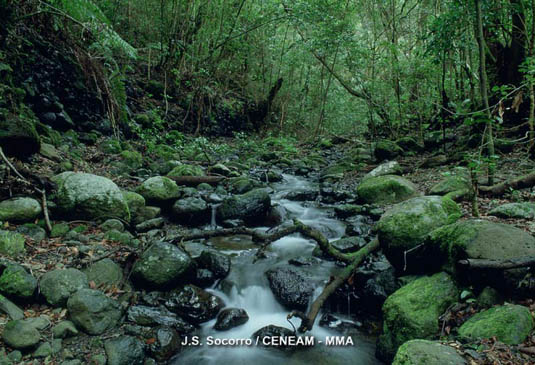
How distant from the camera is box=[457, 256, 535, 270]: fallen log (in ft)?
9.68

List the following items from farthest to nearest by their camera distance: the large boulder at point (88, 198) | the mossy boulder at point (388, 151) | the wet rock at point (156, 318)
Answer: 1. the mossy boulder at point (388, 151)
2. the large boulder at point (88, 198)
3. the wet rock at point (156, 318)

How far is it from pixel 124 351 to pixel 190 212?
3.85m

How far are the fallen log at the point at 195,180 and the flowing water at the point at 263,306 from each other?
8.90ft

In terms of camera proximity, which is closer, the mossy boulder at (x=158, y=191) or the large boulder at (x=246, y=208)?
the mossy boulder at (x=158, y=191)

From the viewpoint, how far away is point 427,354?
8.16ft

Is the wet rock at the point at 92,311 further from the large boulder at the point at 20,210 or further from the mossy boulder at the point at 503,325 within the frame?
the mossy boulder at the point at 503,325

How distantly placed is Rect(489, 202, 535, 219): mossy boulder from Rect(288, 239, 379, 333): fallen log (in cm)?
188

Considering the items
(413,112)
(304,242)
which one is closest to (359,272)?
(304,242)

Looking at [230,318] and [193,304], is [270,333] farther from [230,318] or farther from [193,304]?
[193,304]

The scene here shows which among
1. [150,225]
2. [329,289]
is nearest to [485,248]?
[329,289]

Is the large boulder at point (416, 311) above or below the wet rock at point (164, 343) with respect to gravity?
above

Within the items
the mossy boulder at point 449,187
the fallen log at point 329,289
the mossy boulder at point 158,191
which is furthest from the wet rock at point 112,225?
the mossy boulder at point 449,187

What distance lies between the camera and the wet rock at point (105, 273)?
160 inches

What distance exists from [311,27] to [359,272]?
33.5 ft
